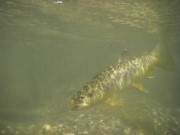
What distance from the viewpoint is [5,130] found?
1499 cm

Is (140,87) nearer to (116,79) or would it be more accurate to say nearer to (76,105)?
(116,79)

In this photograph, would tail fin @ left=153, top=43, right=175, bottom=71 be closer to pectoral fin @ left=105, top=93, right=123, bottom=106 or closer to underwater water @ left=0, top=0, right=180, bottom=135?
underwater water @ left=0, top=0, right=180, bottom=135

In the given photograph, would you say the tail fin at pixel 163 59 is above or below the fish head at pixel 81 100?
above

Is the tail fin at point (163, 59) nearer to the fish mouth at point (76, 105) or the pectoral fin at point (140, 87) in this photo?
the pectoral fin at point (140, 87)

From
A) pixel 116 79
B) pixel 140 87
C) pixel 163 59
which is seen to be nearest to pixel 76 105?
pixel 116 79

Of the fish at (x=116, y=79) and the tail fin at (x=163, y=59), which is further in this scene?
the tail fin at (x=163, y=59)

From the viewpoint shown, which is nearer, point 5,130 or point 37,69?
point 5,130

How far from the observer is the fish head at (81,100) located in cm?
659

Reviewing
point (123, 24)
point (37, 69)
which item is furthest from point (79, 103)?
point (37, 69)

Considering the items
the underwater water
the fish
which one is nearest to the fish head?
the fish

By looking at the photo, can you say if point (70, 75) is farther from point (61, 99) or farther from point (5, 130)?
point (5, 130)

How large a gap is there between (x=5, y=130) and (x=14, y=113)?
12.4 metres

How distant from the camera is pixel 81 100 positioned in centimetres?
661

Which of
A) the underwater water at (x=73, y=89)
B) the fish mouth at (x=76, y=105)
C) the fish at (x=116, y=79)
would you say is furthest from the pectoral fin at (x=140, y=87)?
the fish mouth at (x=76, y=105)
